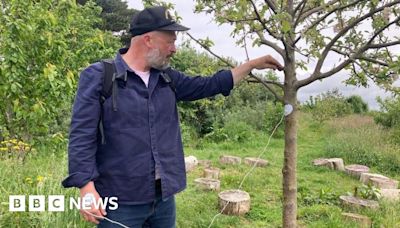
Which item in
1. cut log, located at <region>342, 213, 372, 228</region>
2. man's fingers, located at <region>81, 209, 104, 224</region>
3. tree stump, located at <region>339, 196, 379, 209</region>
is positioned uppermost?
man's fingers, located at <region>81, 209, 104, 224</region>

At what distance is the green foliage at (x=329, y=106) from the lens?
12.8 metres

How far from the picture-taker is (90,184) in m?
1.90

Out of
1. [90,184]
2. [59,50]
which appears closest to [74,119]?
[90,184]

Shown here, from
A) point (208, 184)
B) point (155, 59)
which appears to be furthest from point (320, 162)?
point (155, 59)

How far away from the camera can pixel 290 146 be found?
267 centimetres

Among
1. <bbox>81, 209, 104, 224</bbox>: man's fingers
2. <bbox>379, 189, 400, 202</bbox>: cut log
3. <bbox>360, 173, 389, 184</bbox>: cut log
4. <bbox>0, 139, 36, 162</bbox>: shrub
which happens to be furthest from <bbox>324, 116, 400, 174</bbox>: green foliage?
<bbox>81, 209, 104, 224</bbox>: man's fingers

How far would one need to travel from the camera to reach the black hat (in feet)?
6.63

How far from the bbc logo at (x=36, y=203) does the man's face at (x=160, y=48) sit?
1575 millimetres

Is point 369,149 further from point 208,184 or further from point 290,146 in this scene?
point 290,146

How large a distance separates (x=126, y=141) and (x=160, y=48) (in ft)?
1.66

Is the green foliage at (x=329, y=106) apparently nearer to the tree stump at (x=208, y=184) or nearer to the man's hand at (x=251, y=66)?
the tree stump at (x=208, y=184)

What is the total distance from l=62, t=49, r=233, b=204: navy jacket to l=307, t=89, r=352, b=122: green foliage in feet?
35.5

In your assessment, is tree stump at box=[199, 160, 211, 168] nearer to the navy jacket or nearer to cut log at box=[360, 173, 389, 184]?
cut log at box=[360, 173, 389, 184]

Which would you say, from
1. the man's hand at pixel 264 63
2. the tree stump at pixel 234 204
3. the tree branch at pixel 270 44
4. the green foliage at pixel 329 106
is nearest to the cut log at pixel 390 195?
the tree stump at pixel 234 204
